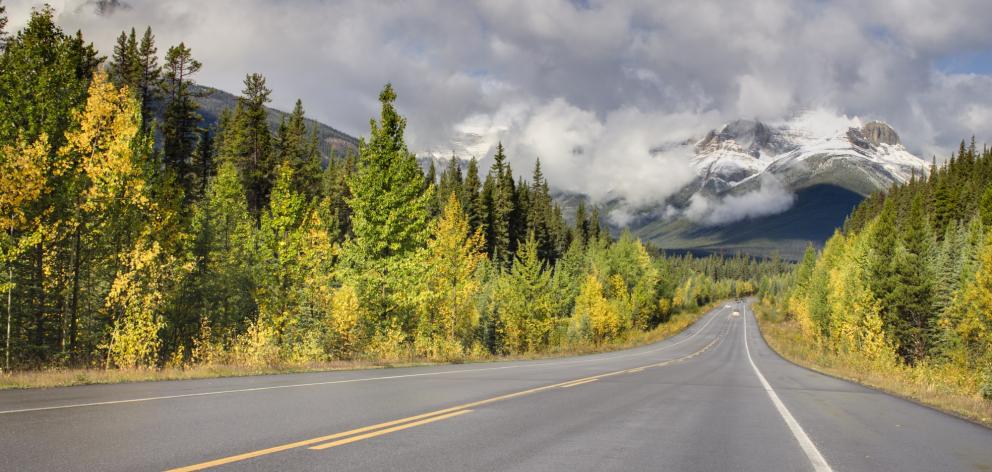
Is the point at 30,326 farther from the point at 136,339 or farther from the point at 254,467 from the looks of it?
the point at 254,467

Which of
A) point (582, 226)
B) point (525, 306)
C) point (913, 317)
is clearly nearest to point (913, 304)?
point (913, 317)

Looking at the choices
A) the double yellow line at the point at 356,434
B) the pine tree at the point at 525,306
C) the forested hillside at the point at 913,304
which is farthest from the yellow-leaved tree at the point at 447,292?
the forested hillside at the point at 913,304

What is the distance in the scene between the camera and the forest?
1967 cm

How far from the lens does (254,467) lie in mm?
5305

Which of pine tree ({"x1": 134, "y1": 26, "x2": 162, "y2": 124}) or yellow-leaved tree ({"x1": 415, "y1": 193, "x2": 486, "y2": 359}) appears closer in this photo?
yellow-leaved tree ({"x1": 415, "y1": 193, "x2": 486, "y2": 359})

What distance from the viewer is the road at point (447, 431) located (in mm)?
5855

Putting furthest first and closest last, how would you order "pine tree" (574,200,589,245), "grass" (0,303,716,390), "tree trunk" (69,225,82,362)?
"pine tree" (574,200,589,245), "tree trunk" (69,225,82,362), "grass" (0,303,716,390)

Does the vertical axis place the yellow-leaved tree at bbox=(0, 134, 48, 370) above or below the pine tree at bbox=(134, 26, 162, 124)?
below

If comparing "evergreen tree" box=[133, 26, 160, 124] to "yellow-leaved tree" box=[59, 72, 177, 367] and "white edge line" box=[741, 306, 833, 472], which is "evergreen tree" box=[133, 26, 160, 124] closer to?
"yellow-leaved tree" box=[59, 72, 177, 367]

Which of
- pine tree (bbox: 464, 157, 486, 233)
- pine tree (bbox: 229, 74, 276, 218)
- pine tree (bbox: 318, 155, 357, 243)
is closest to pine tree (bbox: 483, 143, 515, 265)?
pine tree (bbox: 464, 157, 486, 233)

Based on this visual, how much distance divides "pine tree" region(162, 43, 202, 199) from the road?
4175 cm

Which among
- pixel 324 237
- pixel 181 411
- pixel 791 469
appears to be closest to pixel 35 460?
pixel 181 411

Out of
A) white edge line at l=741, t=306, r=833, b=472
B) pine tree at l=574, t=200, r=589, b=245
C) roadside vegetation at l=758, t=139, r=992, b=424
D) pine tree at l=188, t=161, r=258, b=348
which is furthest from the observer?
pine tree at l=574, t=200, r=589, b=245

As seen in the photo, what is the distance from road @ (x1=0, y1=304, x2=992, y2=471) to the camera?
5855 millimetres
